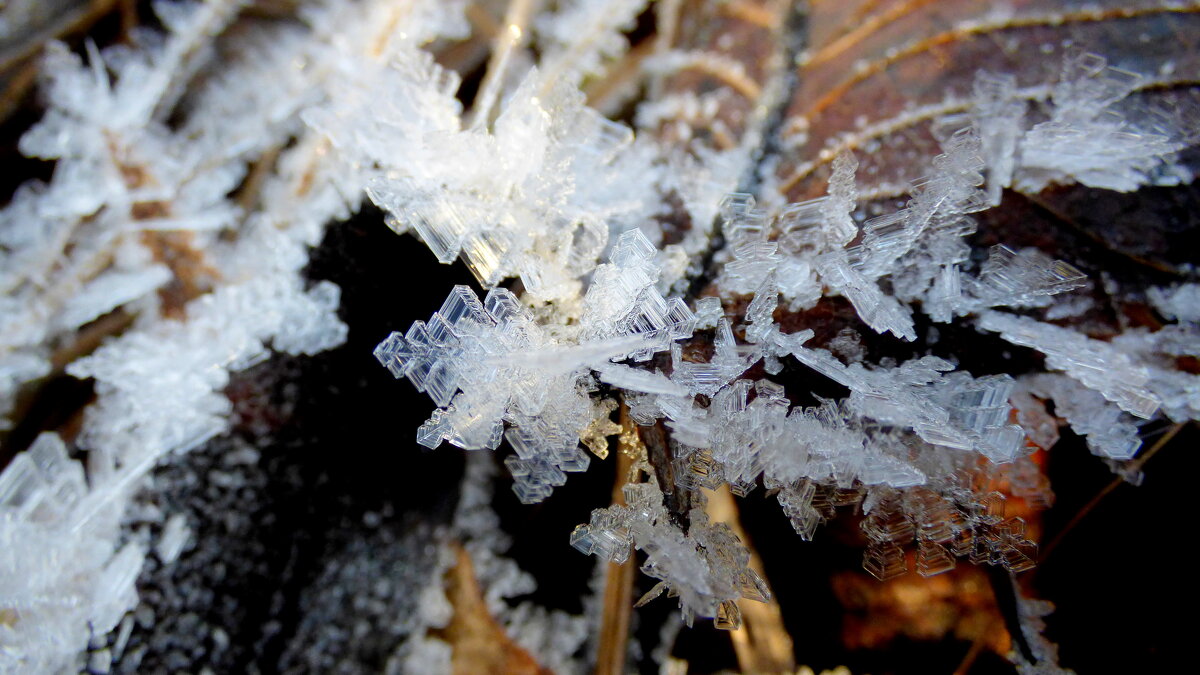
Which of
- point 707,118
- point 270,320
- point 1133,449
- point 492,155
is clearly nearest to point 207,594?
point 270,320

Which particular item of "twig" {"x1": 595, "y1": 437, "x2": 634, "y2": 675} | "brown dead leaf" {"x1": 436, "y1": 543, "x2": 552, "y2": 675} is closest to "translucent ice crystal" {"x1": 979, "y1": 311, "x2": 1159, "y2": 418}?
"twig" {"x1": 595, "y1": 437, "x2": 634, "y2": 675}

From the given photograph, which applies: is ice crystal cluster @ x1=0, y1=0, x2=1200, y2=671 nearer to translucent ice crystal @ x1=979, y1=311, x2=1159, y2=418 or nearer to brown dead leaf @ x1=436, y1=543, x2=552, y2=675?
translucent ice crystal @ x1=979, y1=311, x2=1159, y2=418

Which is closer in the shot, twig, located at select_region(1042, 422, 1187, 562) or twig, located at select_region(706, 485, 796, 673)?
twig, located at select_region(1042, 422, 1187, 562)

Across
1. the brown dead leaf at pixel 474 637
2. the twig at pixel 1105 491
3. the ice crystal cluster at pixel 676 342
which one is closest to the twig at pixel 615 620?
the brown dead leaf at pixel 474 637

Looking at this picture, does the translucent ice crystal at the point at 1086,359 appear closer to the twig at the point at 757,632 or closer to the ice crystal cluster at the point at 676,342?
the ice crystal cluster at the point at 676,342

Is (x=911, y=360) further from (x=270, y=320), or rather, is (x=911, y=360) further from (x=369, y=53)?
(x=369, y=53)

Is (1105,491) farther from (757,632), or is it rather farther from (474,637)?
(474,637)

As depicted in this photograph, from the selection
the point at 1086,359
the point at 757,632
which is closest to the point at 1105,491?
the point at 1086,359

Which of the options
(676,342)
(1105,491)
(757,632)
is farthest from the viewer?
(757,632)
